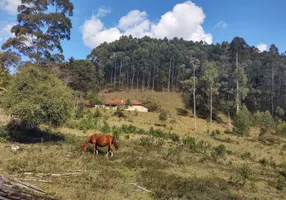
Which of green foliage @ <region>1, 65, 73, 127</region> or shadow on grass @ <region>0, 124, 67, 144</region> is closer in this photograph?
green foliage @ <region>1, 65, 73, 127</region>

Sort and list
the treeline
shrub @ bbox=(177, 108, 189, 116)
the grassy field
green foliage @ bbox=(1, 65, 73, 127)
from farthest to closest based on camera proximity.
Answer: shrub @ bbox=(177, 108, 189, 116) → the treeline → green foliage @ bbox=(1, 65, 73, 127) → the grassy field

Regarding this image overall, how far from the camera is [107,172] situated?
11.1 m

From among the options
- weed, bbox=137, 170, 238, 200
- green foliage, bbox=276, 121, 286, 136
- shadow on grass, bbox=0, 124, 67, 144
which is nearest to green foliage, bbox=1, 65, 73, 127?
shadow on grass, bbox=0, 124, 67, 144

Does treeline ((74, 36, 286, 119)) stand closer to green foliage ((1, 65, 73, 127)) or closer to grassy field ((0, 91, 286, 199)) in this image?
green foliage ((1, 65, 73, 127))

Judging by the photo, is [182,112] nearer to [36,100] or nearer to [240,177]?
[36,100]

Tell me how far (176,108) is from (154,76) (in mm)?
28370

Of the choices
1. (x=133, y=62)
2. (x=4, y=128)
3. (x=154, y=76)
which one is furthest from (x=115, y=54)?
(x=4, y=128)

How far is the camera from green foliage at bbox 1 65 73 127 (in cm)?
1602

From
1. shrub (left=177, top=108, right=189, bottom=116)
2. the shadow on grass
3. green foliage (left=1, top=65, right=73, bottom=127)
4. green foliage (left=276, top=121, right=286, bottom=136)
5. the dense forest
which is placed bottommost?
green foliage (left=276, top=121, right=286, bottom=136)

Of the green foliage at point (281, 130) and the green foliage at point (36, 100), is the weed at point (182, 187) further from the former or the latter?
the green foliage at point (281, 130)

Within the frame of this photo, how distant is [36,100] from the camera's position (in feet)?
53.5

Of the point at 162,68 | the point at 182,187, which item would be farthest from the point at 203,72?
the point at 182,187

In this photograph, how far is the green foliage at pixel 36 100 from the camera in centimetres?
1602

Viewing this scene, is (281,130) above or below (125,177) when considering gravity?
below
